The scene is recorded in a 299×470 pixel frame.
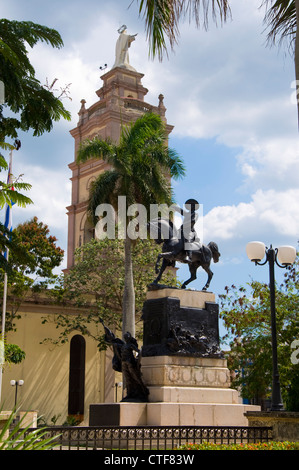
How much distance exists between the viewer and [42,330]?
1235 inches

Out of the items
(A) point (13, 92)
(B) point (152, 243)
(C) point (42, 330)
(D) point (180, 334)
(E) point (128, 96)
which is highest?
(E) point (128, 96)

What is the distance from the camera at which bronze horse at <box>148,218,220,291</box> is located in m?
15.2

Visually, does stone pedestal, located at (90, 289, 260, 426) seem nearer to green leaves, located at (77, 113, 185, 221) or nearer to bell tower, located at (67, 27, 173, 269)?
green leaves, located at (77, 113, 185, 221)

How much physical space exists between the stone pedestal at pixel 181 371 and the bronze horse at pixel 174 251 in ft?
2.31

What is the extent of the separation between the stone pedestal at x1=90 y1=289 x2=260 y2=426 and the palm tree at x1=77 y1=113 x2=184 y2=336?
9.18m

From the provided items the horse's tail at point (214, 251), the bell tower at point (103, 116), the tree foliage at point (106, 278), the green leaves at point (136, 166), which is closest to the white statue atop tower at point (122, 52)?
the bell tower at point (103, 116)

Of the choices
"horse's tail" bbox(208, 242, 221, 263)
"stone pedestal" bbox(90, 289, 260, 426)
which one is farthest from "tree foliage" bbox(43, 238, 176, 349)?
"stone pedestal" bbox(90, 289, 260, 426)

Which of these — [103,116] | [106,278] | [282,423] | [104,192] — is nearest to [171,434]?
[282,423]

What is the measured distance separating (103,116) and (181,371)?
28909 millimetres

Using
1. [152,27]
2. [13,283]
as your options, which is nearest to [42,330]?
[13,283]

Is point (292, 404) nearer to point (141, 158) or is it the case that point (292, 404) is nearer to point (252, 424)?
point (252, 424)

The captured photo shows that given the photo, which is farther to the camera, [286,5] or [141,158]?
[141,158]

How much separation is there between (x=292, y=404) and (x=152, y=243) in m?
18.4

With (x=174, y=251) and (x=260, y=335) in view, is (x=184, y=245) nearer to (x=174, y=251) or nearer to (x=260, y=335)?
(x=174, y=251)
